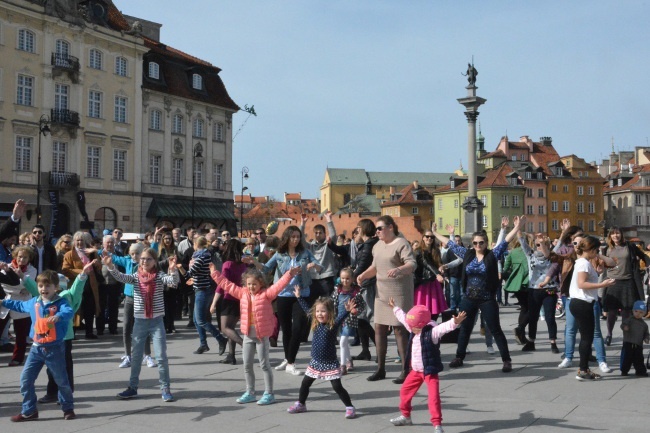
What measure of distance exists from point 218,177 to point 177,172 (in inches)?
156

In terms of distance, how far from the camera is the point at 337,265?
36.3 feet

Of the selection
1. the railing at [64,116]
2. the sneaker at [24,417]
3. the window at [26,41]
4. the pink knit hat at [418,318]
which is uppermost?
the window at [26,41]

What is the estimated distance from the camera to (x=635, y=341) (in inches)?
334

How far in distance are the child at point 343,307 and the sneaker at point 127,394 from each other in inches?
104

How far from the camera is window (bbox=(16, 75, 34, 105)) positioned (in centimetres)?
3681

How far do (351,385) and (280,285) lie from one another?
64.8 inches

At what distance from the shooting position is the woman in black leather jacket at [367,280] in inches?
358

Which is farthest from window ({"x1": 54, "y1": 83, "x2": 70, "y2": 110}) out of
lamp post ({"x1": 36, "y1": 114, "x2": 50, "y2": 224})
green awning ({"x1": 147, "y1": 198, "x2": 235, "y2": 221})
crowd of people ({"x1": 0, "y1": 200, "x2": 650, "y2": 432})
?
crowd of people ({"x1": 0, "y1": 200, "x2": 650, "y2": 432})

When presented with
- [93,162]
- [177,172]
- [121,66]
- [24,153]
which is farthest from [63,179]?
[177,172]

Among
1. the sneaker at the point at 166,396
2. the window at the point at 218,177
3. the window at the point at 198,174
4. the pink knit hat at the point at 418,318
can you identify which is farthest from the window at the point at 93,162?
the pink knit hat at the point at 418,318

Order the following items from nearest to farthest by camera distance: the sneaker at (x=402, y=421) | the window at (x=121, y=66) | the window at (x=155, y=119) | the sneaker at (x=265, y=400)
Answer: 1. the sneaker at (x=402, y=421)
2. the sneaker at (x=265, y=400)
3. the window at (x=121, y=66)
4. the window at (x=155, y=119)

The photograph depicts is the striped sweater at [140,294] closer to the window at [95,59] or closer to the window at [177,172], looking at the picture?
the window at [95,59]

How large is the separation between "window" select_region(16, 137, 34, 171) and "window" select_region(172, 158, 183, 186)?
10.0m

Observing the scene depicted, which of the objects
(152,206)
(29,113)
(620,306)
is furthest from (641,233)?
(620,306)
